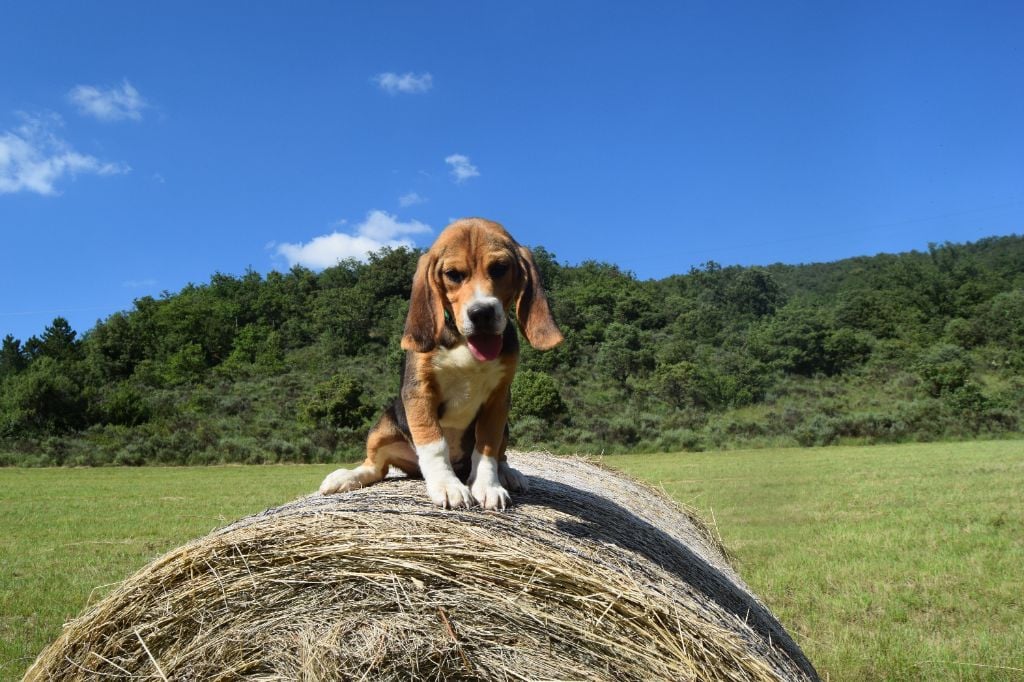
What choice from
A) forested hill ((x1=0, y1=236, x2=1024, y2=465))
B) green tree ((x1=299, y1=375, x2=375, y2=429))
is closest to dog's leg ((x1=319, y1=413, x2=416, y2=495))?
forested hill ((x1=0, y1=236, x2=1024, y2=465))

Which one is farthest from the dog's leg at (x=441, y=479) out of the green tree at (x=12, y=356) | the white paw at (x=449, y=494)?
the green tree at (x=12, y=356)

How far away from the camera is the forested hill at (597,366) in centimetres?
2947

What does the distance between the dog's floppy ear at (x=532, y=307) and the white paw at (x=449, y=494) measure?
670mm

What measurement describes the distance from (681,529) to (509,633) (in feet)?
9.28

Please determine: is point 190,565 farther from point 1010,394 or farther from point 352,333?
point 1010,394

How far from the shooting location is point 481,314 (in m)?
2.76

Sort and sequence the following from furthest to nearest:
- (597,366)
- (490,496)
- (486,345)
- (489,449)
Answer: (597,366), (489,449), (490,496), (486,345)

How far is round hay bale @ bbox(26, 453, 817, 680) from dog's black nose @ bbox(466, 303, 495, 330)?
776 millimetres

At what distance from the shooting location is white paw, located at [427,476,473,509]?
3.02 meters

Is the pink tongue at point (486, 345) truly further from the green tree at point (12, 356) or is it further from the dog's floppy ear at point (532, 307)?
the green tree at point (12, 356)

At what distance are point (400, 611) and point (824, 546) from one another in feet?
23.9

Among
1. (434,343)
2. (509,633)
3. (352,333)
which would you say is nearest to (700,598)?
(509,633)

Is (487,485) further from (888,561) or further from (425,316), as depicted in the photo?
(888,561)

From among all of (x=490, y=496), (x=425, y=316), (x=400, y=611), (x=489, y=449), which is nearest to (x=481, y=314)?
(x=425, y=316)
